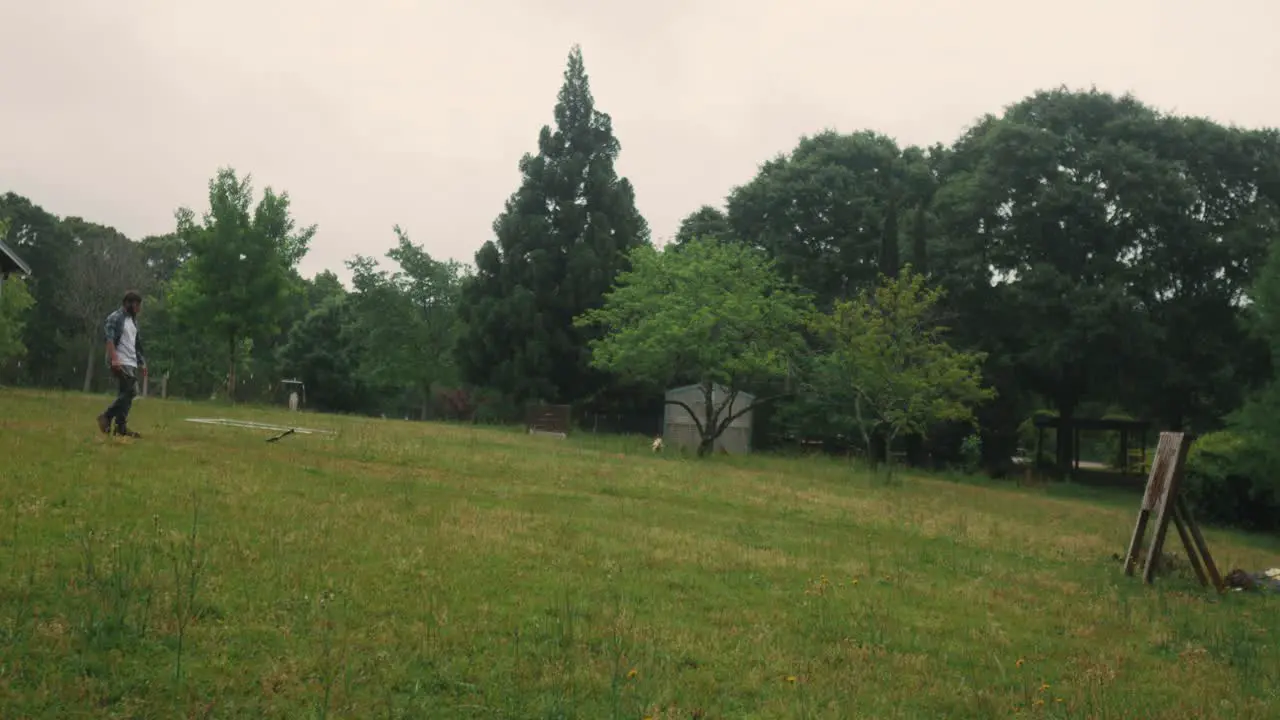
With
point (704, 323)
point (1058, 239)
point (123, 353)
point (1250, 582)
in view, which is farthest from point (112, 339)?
point (1058, 239)

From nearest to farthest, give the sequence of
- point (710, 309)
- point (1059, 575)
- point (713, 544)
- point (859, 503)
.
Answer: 1. point (713, 544)
2. point (1059, 575)
3. point (859, 503)
4. point (710, 309)

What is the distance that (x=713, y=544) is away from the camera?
361 inches

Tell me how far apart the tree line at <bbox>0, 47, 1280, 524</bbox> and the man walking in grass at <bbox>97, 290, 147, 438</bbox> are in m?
16.3

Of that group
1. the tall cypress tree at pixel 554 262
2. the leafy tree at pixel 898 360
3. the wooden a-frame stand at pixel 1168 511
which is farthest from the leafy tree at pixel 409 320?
the wooden a-frame stand at pixel 1168 511

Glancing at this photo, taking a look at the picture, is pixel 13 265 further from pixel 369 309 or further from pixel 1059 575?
pixel 1059 575

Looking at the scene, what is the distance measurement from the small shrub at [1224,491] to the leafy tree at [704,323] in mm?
11484

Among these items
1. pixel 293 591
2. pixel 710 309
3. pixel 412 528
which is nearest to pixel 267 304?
pixel 710 309

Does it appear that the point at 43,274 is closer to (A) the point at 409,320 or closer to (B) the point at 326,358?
(B) the point at 326,358

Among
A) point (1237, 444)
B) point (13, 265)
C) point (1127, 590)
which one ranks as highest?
point (13, 265)

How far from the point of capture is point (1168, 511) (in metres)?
10.4

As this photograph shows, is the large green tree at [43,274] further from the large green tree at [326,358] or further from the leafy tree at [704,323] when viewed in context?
the leafy tree at [704,323]

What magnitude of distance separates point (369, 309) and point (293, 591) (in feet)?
164

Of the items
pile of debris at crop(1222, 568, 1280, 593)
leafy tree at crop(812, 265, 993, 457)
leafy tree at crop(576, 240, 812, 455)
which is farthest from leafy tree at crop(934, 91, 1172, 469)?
pile of debris at crop(1222, 568, 1280, 593)

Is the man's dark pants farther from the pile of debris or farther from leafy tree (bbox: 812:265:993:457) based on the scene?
leafy tree (bbox: 812:265:993:457)
